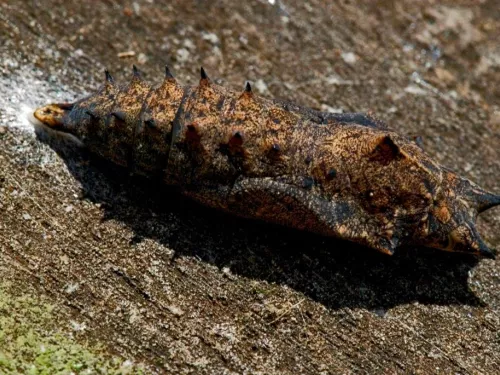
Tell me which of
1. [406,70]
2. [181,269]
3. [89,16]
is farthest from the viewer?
[406,70]

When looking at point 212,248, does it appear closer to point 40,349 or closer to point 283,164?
point 283,164

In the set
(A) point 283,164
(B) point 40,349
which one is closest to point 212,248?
(A) point 283,164

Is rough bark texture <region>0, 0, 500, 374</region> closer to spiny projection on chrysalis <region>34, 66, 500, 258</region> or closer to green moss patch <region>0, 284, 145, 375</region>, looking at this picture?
green moss patch <region>0, 284, 145, 375</region>

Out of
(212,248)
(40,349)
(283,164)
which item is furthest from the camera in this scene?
(212,248)

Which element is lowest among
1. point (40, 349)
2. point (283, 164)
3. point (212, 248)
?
point (40, 349)

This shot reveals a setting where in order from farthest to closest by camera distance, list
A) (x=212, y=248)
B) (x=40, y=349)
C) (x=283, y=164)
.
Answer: (x=212, y=248) < (x=283, y=164) < (x=40, y=349)

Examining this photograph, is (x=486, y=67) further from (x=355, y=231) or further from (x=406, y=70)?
(x=355, y=231)

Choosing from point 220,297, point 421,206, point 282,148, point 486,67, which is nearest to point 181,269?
point 220,297
